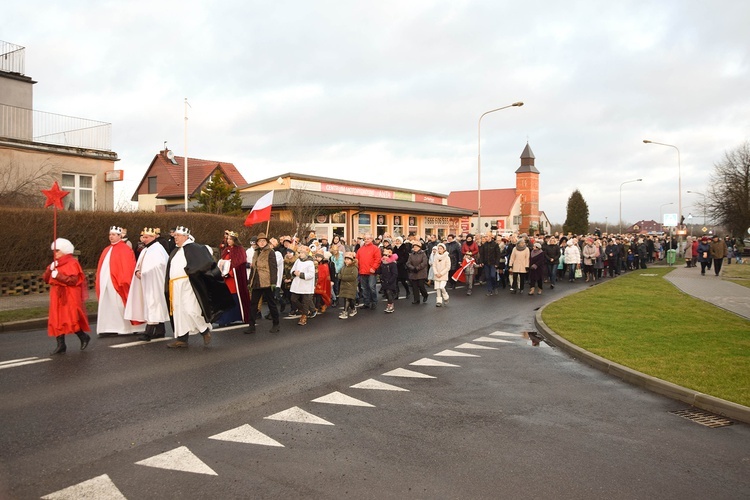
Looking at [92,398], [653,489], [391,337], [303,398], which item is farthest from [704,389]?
[92,398]

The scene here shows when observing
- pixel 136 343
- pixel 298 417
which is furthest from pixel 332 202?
pixel 298 417

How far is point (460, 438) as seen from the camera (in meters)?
5.22

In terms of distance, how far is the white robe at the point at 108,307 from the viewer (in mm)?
9781

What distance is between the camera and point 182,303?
9.37 m

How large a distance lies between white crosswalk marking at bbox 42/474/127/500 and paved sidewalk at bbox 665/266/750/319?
42.2ft

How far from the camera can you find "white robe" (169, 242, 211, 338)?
9.32 metres

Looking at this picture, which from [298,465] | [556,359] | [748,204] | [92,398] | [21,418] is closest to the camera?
[298,465]

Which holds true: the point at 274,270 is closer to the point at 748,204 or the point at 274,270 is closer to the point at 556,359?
the point at 556,359

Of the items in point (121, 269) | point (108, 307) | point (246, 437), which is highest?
point (121, 269)

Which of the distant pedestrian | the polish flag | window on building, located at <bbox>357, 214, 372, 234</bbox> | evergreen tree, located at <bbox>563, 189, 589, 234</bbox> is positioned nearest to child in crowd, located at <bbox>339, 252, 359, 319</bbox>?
the polish flag

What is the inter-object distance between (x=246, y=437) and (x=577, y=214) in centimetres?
11610

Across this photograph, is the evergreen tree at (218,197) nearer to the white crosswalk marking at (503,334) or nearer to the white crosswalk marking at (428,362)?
the white crosswalk marking at (503,334)

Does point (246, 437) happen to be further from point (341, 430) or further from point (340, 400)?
point (340, 400)

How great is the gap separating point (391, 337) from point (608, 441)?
569cm
